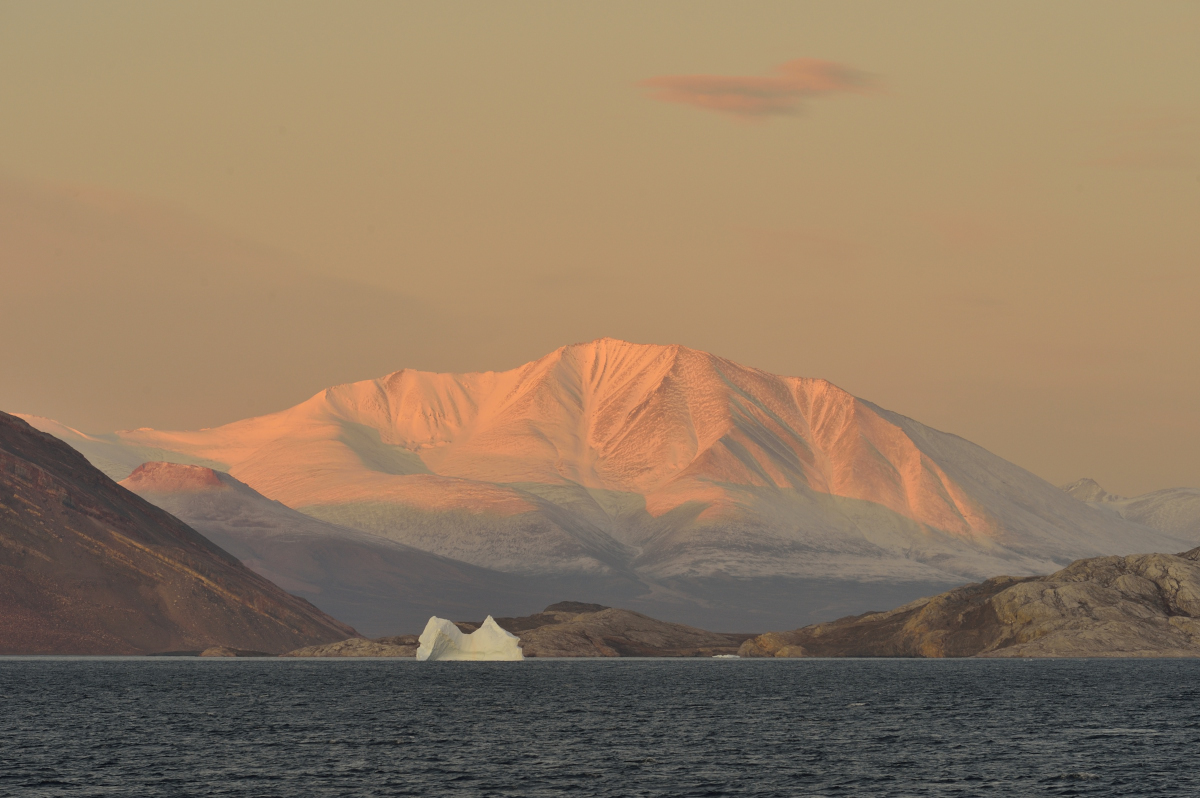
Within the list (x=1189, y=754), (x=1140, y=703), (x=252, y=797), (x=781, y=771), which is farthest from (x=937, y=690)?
(x=252, y=797)

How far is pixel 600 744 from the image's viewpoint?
118688mm

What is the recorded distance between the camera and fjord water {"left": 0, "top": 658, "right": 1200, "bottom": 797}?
92250 millimetres

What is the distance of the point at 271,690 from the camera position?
19650 cm

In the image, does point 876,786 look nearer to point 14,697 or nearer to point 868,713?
point 868,713

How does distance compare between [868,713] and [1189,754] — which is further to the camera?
[868,713]

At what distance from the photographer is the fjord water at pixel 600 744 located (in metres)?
92.2

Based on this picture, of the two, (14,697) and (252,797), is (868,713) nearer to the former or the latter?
(252,797)

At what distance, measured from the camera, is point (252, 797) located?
86.1m

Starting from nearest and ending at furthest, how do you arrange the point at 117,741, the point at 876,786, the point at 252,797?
the point at 252,797, the point at 876,786, the point at 117,741

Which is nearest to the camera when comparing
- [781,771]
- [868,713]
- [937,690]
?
[781,771]

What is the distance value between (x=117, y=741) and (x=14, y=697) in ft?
201

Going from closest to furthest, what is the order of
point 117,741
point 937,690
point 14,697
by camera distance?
point 117,741 < point 14,697 < point 937,690

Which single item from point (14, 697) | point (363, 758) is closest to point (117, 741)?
point (363, 758)

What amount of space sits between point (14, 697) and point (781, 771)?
109169mm
